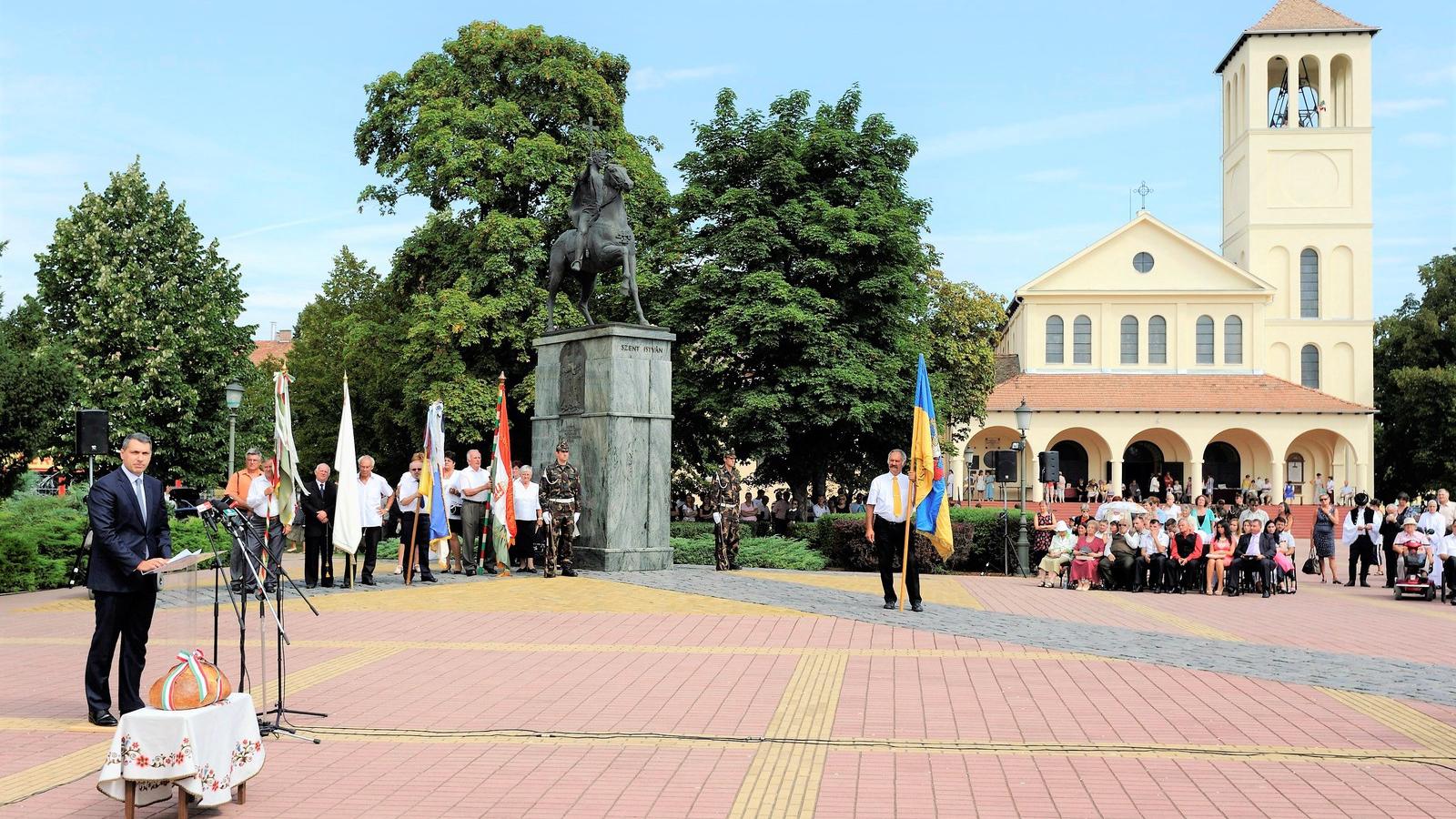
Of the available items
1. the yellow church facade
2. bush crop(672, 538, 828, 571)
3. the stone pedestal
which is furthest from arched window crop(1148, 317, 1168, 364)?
the stone pedestal

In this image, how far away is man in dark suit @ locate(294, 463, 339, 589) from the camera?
1617 cm

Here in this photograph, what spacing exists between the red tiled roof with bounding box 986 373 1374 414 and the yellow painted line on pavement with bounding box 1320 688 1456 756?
150 feet

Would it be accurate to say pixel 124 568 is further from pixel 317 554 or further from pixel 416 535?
pixel 416 535

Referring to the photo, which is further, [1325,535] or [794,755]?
[1325,535]

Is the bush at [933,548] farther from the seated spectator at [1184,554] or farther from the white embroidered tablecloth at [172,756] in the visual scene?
the white embroidered tablecloth at [172,756]

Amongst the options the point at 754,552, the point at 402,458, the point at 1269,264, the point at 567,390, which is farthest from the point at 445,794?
the point at 1269,264

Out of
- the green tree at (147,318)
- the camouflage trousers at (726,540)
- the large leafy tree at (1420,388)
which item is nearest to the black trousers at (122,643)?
the camouflage trousers at (726,540)

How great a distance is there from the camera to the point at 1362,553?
2272cm

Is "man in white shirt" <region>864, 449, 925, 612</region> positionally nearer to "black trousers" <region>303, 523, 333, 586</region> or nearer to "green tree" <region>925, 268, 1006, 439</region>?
"black trousers" <region>303, 523, 333, 586</region>

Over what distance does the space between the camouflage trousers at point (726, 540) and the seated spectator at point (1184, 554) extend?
6858 mm

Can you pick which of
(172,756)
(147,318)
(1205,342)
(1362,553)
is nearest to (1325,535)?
(1362,553)

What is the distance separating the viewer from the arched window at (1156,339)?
194ft

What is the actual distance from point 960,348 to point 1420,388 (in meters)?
26.7

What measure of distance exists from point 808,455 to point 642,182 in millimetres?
8879
